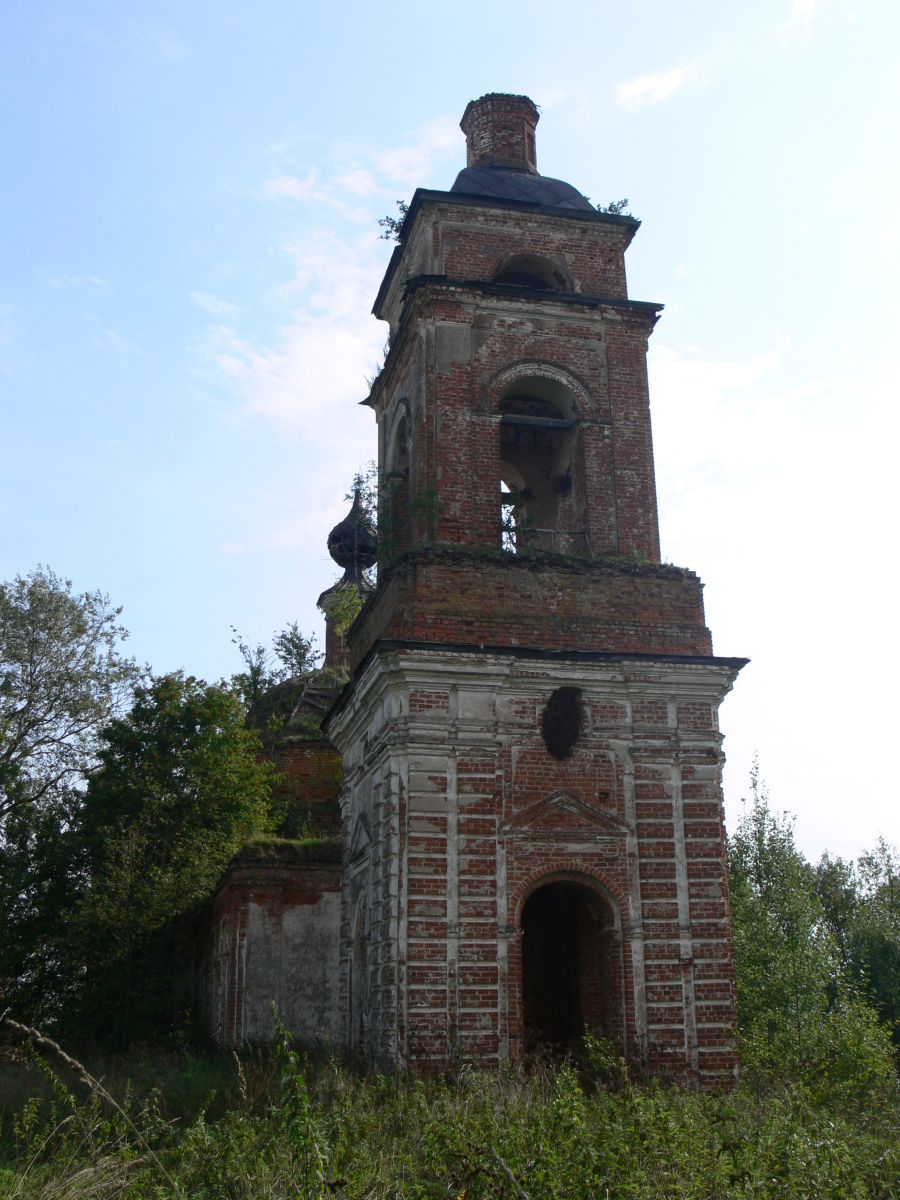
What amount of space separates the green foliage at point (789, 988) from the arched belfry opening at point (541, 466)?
5951 mm

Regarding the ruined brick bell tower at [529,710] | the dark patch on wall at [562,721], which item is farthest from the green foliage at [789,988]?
the dark patch on wall at [562,721]

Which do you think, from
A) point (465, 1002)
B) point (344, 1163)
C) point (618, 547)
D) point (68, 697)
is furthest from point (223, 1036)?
point (68, 697)

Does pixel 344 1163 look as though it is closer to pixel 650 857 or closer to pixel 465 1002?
pixel 465 1002

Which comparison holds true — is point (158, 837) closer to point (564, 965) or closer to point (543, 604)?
point (564, 965)

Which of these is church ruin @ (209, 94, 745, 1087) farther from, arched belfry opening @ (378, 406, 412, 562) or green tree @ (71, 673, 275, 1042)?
green tree @ (71, 673, 275, 1042)

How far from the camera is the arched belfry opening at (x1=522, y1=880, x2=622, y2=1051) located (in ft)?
38.1

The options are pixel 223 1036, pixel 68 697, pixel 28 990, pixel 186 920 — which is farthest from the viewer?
pixel 68 697

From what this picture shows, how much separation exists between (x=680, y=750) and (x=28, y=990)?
46.8ft

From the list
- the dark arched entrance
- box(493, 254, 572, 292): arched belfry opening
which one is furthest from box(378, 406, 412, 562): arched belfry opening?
the dark arched entrance

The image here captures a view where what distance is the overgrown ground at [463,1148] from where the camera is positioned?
6.09 metres

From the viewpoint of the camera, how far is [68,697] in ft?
83.4

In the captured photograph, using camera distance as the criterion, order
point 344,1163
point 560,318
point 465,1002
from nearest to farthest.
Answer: point 344,1163, point 465,1002, point 560,318

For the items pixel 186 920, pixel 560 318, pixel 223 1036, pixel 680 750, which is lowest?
pixel 223 1036

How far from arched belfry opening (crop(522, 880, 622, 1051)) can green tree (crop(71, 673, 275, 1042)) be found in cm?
756
